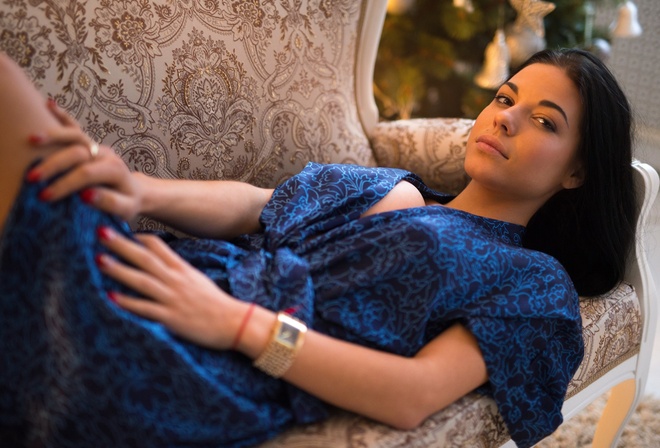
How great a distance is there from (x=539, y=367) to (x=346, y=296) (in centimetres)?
34

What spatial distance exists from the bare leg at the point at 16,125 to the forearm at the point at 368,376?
0.35m

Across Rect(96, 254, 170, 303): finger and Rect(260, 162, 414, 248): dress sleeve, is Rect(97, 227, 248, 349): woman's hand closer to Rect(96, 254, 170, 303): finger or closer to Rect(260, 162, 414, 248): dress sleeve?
Rect(96, 254, 170, 303): finger

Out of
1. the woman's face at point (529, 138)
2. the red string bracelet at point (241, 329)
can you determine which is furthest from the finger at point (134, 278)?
the woman's face at point (529, 138)

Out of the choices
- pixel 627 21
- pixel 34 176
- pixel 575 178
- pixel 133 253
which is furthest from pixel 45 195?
A: pixel 627 21

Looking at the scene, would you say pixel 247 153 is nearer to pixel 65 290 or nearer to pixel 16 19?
pixel 16 19

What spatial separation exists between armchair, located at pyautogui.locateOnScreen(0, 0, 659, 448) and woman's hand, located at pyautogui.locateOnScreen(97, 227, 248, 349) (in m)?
0.18

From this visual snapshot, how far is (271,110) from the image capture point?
1.38m

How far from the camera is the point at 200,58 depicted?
4.09ft

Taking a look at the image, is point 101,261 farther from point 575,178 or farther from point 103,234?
point 575,178

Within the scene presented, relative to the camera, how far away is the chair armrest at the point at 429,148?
1.57 m

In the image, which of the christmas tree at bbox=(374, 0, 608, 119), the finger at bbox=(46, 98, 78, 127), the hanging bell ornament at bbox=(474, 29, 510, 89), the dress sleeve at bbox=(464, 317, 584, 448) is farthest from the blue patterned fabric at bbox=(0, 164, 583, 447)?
the christmas tree at bbox=(374, 0, 608, 119)

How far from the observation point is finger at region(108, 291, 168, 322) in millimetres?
773

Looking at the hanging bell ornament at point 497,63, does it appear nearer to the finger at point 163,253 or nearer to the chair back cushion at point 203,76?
the chair back cushion at point 203,76

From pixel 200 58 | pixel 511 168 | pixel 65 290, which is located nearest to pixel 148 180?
pixel 65 290
